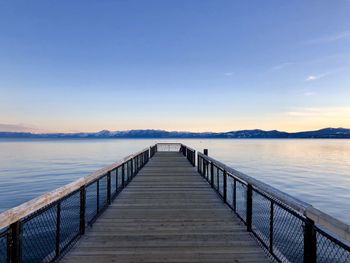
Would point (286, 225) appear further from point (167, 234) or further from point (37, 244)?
point (37, 244)

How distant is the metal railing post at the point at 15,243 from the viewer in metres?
3.05

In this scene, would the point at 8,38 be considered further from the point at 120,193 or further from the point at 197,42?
the point at 120,193

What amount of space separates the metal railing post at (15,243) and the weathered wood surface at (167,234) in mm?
1323

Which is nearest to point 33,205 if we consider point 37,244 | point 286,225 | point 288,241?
point 37,244

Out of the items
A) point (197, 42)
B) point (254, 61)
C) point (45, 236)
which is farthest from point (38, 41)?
point (254, 61)

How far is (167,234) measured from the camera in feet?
18.2

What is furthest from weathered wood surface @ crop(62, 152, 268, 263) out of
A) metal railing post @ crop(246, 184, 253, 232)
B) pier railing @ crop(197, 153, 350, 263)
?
pier railing @ crop(197, 153, 350, 263)

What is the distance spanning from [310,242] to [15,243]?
11.0 feet

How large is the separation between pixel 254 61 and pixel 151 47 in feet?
41.1

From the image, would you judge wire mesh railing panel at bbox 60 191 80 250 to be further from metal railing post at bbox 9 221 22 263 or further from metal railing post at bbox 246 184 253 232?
metal railing post at bbox 9 221 22 263

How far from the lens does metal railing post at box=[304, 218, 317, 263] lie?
327 cm

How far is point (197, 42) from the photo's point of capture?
86.8ft

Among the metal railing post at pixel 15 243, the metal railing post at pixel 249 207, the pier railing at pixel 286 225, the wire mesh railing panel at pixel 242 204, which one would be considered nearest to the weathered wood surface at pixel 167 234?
the metal railing post at pixel 249 207

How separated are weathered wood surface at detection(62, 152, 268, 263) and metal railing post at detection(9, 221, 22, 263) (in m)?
1.32
